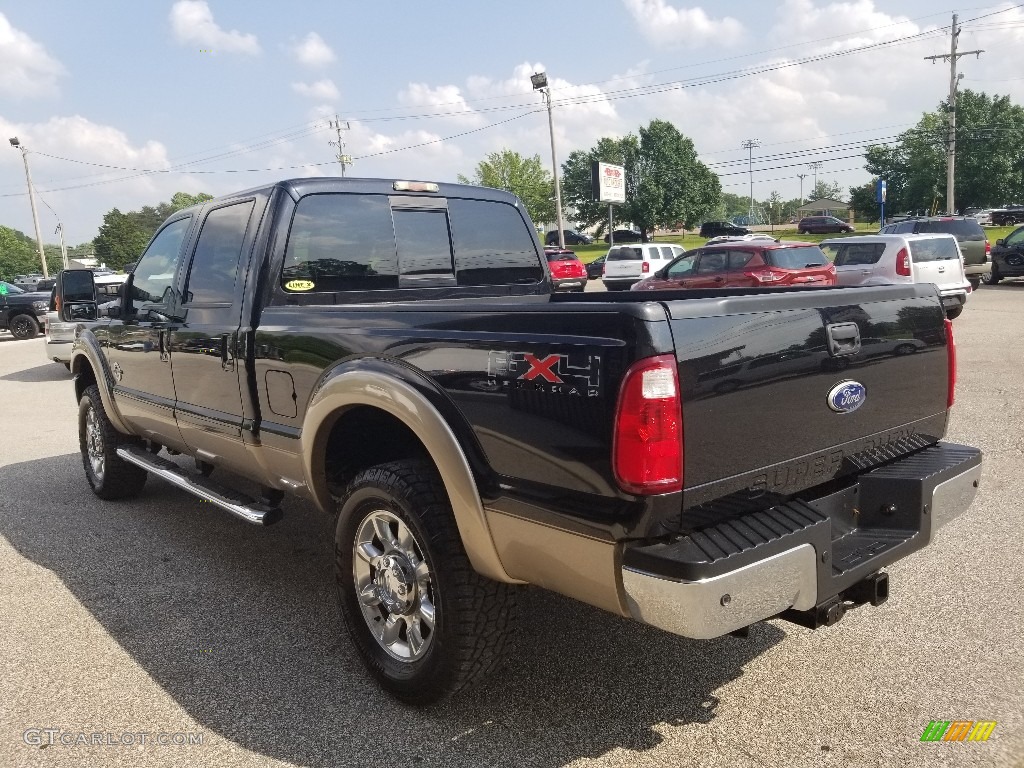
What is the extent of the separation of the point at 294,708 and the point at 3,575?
248 centimetres

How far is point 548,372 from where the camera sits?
230cm

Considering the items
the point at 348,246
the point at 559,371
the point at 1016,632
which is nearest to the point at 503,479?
the point at 559,371

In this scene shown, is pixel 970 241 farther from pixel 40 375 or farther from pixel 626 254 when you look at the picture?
pixel 40 375

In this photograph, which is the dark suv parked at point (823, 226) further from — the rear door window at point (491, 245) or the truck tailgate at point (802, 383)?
the truck tailgate at point (802, 383)

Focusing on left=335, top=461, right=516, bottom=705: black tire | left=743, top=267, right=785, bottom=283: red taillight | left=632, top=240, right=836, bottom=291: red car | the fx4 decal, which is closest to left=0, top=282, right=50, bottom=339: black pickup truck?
left=632, top=240, right=836, bottom=291: red car

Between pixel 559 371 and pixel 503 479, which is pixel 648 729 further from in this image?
pixel 559 371

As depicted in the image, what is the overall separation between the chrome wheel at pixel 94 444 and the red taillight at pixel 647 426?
182 inches

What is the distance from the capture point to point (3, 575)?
4.45 meters

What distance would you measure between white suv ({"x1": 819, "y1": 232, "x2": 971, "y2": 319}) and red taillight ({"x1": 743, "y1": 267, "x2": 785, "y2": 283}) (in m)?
1.07

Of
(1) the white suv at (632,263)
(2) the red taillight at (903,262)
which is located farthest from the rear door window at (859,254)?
(1) the white suv at (632,263)

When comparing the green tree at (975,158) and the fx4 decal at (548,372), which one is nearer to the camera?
the fx4 decal at (548,372)

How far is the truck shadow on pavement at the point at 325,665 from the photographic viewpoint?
108 inches

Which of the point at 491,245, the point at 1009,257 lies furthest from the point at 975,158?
the point at 491,245

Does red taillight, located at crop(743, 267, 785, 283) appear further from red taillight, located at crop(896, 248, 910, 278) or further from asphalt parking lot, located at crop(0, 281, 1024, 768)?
asphalt parking lot, located at crop(0, 281, 1024, 768)
